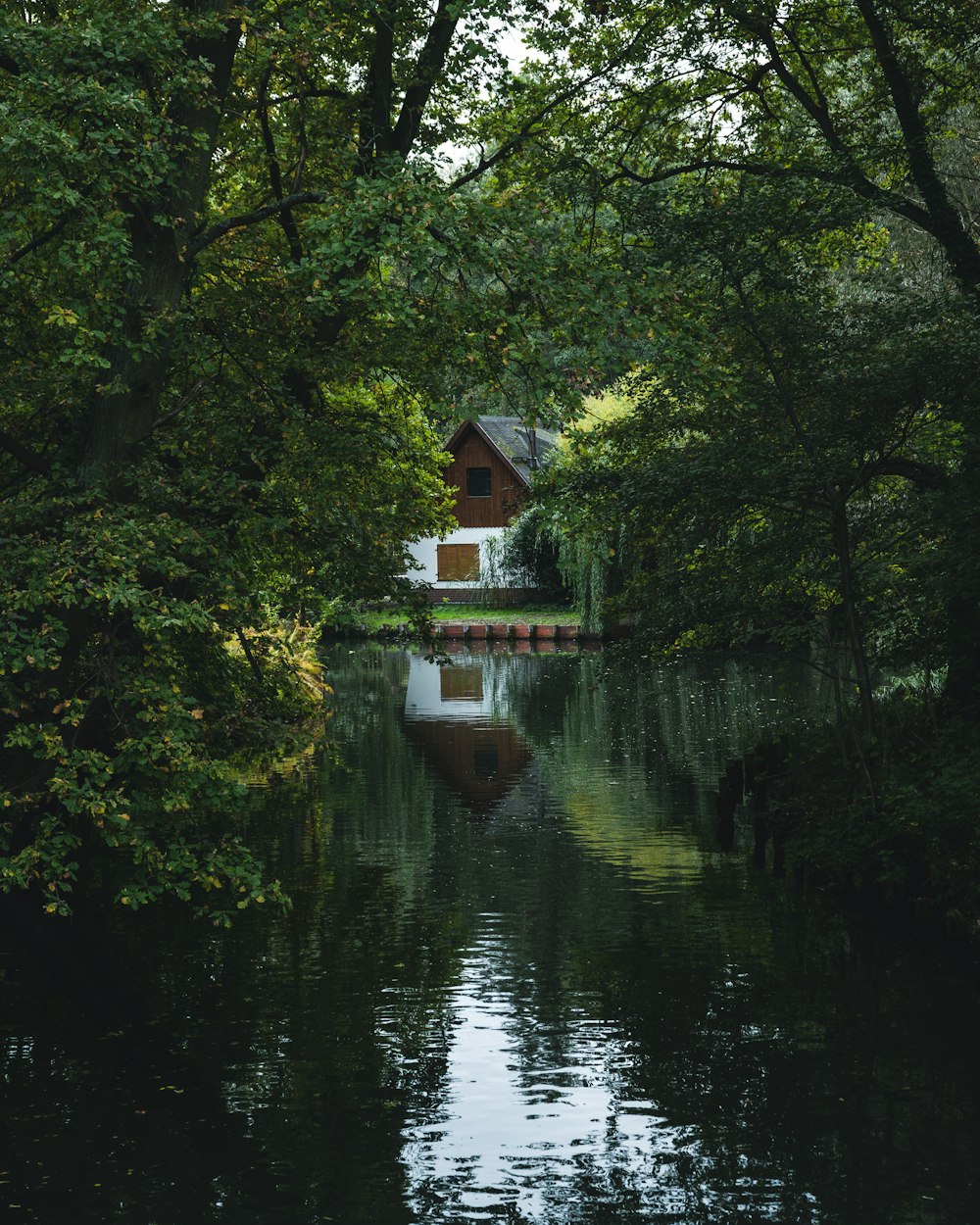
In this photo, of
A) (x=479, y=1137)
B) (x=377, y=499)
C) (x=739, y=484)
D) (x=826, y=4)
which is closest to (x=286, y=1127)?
(x=479, y=1137)

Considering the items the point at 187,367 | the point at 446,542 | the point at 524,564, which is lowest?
the point at 187,367

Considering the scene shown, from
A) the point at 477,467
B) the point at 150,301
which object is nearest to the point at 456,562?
the point at 477,467

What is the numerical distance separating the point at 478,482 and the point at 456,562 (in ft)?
12.4

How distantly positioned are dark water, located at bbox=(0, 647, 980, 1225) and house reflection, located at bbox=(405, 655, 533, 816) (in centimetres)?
299

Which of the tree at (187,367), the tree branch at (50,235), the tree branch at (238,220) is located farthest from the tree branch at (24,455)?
the tree branch at (238,220)

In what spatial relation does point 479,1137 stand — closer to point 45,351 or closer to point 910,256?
point 45,351

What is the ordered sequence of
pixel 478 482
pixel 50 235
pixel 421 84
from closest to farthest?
pixel 50 235
pixel 421 84
pixel 478 482

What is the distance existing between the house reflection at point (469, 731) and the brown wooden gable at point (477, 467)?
21321 mm

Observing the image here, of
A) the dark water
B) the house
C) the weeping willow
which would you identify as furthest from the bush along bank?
the house

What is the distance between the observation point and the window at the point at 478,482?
211 ft

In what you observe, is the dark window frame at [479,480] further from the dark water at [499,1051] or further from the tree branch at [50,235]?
the tree branch at [50,235]

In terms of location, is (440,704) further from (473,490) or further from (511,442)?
(511,442)

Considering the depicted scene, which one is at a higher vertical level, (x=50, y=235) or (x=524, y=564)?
(x=524, y=564)

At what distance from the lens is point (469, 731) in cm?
2786
